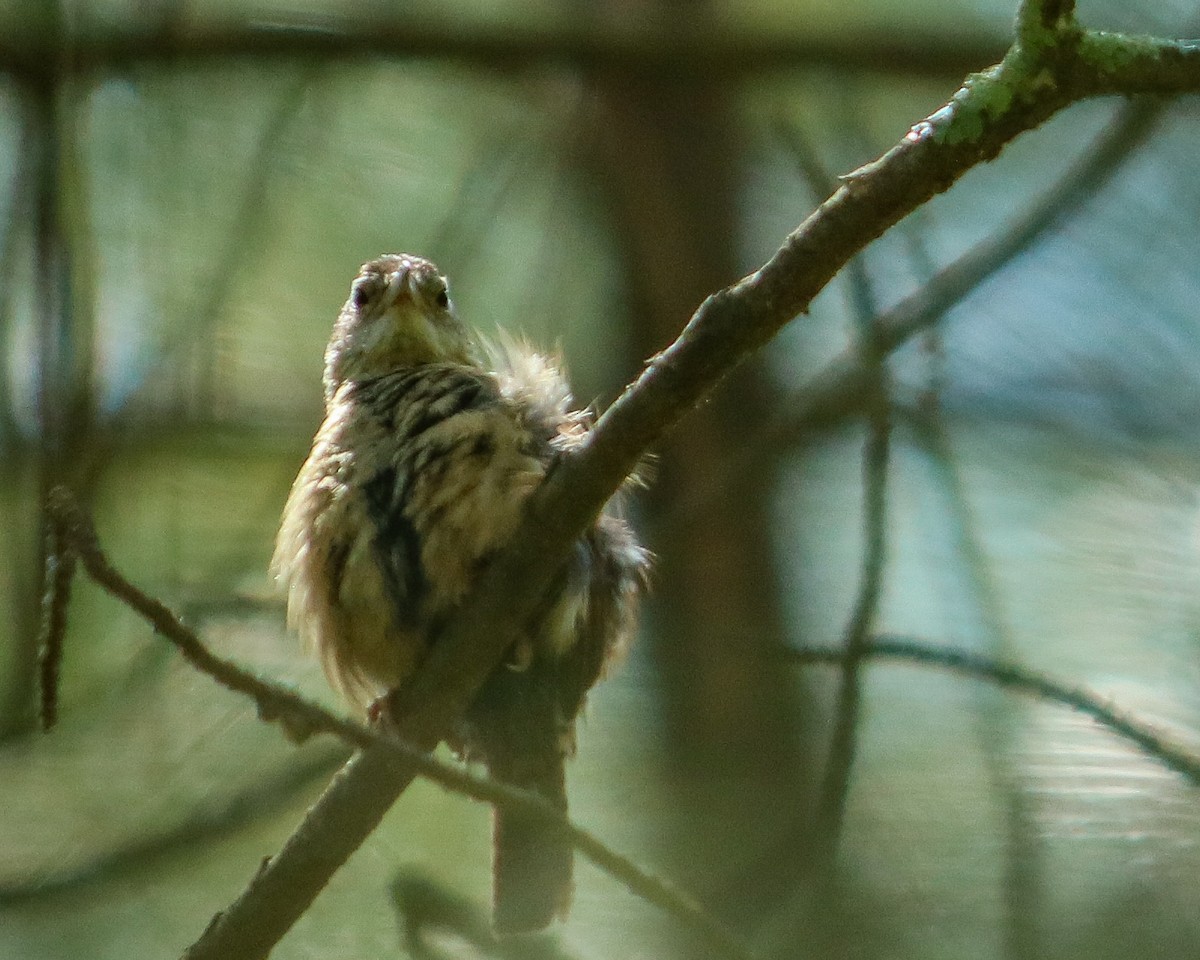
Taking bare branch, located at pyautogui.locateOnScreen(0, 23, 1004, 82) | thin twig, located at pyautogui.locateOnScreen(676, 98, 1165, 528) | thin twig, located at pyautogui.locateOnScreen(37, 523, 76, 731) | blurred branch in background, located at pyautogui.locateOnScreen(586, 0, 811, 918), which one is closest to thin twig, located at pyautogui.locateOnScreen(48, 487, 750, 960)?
thin twig, located at pyautogui.locateOnScreen(37, 523, 76, 731)

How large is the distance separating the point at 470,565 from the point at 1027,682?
104 cm

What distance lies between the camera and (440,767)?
2.02 metres

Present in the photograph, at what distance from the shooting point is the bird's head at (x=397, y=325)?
3641mm

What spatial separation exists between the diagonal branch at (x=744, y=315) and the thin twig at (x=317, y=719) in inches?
2.8

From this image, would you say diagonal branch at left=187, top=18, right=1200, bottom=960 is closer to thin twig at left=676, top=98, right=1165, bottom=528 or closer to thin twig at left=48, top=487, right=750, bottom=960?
thin twig at left=48, top=487, right=750, bottom=960

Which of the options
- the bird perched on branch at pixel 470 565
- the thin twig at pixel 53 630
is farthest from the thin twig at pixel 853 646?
the thin twig at pixel 53 630

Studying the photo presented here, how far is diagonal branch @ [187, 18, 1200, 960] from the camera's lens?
6.86 feet

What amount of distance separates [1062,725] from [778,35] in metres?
2.08

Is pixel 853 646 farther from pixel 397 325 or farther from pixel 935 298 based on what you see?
pixel 397 325

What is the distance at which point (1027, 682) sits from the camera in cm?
263

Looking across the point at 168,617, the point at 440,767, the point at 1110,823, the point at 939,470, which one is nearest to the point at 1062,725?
the point at 1110,823

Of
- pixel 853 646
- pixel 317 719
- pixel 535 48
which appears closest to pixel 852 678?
pixel 853 646

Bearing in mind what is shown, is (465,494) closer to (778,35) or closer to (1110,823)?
(1110,823)

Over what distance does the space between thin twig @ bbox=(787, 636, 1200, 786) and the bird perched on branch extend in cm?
45
